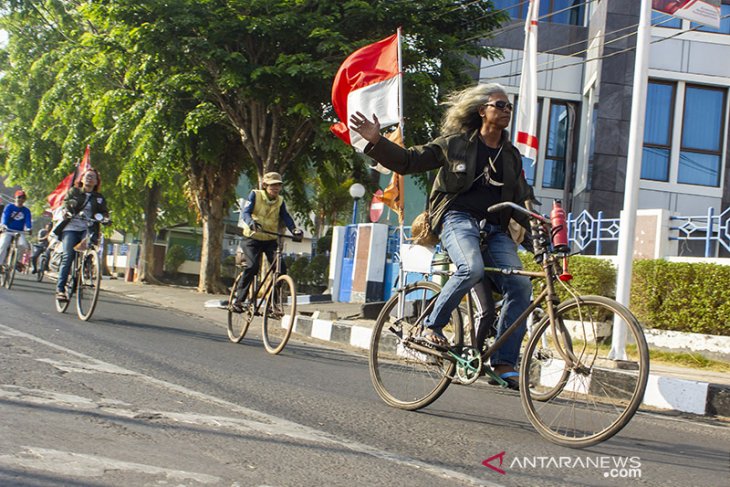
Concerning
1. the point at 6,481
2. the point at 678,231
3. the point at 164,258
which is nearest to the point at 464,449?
the point at 6,481

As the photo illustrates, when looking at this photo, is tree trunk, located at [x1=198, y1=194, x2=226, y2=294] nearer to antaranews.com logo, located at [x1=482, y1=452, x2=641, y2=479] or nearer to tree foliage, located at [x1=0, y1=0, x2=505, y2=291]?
tree foliage, located at [x1=0, y1=0, x2=505, y2=291]

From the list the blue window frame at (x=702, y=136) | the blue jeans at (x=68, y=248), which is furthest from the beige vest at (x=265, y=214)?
the blue window frame at (x=702, y=136)

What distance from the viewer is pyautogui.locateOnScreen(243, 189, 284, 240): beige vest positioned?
900 cm

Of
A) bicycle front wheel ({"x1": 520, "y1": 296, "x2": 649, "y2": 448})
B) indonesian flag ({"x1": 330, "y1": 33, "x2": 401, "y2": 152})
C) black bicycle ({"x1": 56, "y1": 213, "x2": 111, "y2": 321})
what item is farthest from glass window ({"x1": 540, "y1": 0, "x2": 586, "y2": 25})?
bicycle front wheel ({"x1": 520, "y1": 296, "x2": 649, "y2": 448})

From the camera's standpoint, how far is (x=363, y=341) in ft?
35.2

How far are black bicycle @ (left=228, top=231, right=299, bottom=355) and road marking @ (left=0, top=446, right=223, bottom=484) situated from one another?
16.7ft

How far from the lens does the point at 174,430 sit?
153 inches

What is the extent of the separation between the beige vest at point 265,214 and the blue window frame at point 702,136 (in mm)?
12234

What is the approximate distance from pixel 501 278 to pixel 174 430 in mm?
2052

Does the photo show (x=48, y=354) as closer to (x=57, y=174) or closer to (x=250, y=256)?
(x=250, y=256)

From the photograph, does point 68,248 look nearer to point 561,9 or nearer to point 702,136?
point 702,136

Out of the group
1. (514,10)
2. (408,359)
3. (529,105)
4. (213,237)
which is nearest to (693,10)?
(529,105)

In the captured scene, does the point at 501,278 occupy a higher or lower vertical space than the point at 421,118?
lower

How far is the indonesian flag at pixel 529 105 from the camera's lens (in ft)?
36.6
